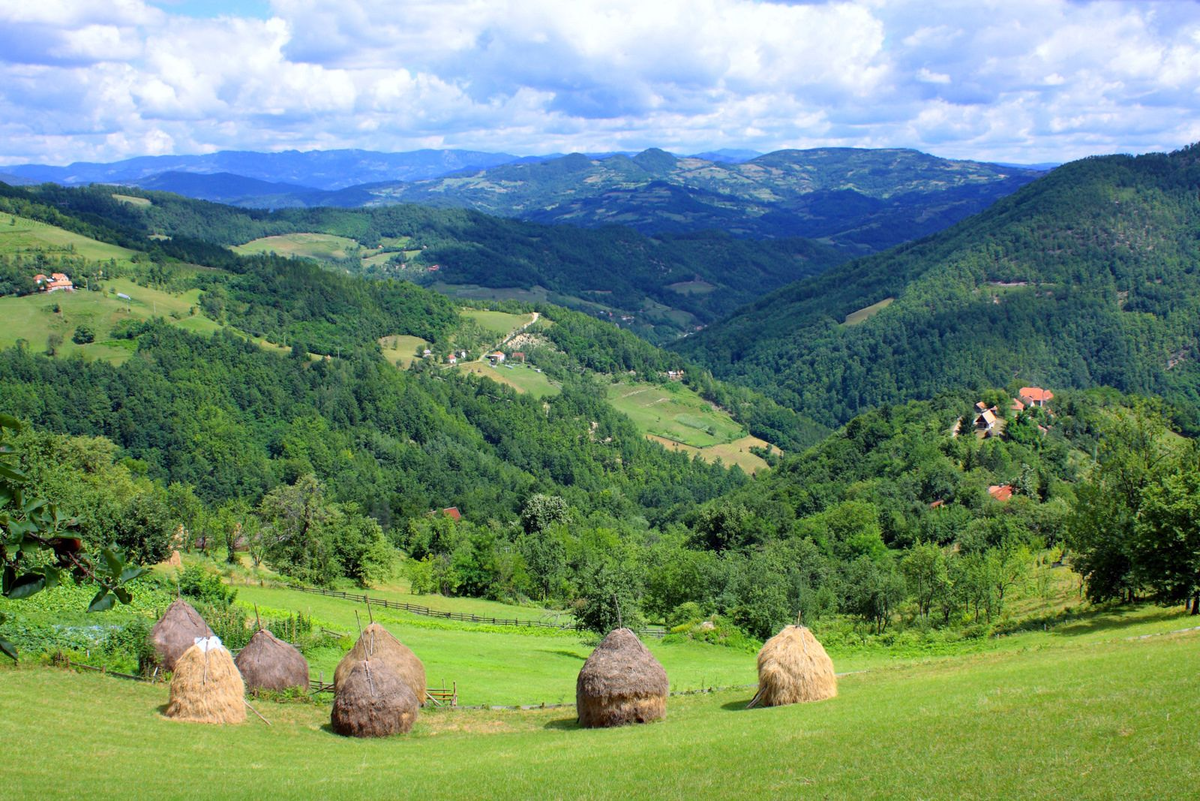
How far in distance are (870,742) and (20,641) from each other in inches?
1020

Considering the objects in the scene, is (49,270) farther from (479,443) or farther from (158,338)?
(479,443)

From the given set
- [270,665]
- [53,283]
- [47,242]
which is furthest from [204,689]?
[47,242]

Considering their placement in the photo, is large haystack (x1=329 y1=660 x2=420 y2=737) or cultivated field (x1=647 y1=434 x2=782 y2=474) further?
cultivated field (x1=647 y1=434 x2=782 y2=474)

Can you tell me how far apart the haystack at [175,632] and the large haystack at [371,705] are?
23.7ft

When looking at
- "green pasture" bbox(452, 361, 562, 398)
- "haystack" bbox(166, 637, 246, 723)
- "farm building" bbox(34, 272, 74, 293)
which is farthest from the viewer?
"green pasture" bbox(452, 361, 562, 398)

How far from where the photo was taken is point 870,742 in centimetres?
1844

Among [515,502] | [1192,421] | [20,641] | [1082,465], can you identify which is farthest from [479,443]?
[20,641]

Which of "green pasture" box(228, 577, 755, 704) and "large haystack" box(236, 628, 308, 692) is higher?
"large haystack" box(236, 628, 308, 692)

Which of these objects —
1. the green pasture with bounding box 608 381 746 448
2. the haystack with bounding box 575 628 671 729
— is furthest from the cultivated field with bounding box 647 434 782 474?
the haystack with bounding box 575 628 671 729

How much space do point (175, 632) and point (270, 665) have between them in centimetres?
395

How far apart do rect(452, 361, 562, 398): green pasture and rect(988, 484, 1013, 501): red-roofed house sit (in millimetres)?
104723

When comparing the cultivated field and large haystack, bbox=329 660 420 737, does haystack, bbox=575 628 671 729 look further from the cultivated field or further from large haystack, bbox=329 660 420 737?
the cultivated field

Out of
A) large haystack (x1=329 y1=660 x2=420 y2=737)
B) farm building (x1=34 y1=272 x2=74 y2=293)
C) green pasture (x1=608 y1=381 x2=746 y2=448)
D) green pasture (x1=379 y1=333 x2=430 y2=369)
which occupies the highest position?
farm building (x1=34 y1=272 x2=74 y2=293)

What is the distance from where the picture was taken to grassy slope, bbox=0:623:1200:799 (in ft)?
51.3
